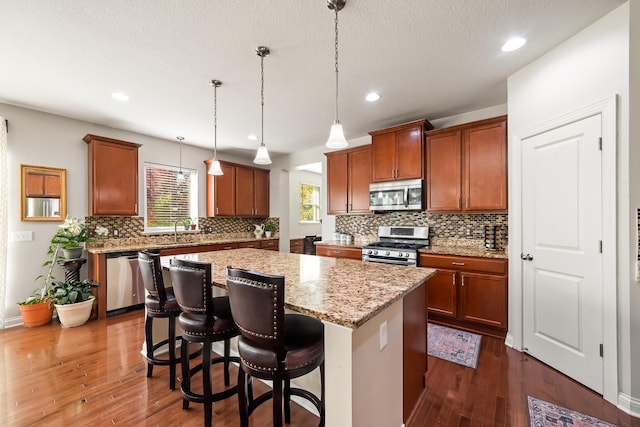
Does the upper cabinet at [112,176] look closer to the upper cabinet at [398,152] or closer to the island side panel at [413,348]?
the upper cabinet at [398,152]

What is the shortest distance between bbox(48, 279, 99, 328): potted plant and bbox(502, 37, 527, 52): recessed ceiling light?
500cm

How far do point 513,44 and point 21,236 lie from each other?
18.4 feet

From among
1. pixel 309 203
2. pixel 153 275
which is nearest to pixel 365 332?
pixel 153 275

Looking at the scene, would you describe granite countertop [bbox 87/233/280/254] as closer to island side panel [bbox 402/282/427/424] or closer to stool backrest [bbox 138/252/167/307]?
stool backrest [bbox 138/252/167/307]

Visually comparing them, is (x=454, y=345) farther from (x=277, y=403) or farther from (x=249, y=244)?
(x=249, y=244)

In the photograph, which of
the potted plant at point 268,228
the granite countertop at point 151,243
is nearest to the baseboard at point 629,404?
the granite countertop at point 151,243

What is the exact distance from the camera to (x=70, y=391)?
197 centimetres

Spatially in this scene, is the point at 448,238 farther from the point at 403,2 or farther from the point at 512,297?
the point at 403,2

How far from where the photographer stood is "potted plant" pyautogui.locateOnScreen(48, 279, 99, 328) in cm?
312

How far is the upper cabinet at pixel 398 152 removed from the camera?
3.57 meters

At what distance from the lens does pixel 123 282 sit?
3580 mm

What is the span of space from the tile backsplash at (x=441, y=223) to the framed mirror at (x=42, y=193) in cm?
416

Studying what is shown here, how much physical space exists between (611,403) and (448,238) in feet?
6.88

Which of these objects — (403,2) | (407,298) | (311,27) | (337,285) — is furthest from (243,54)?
(407,298)
